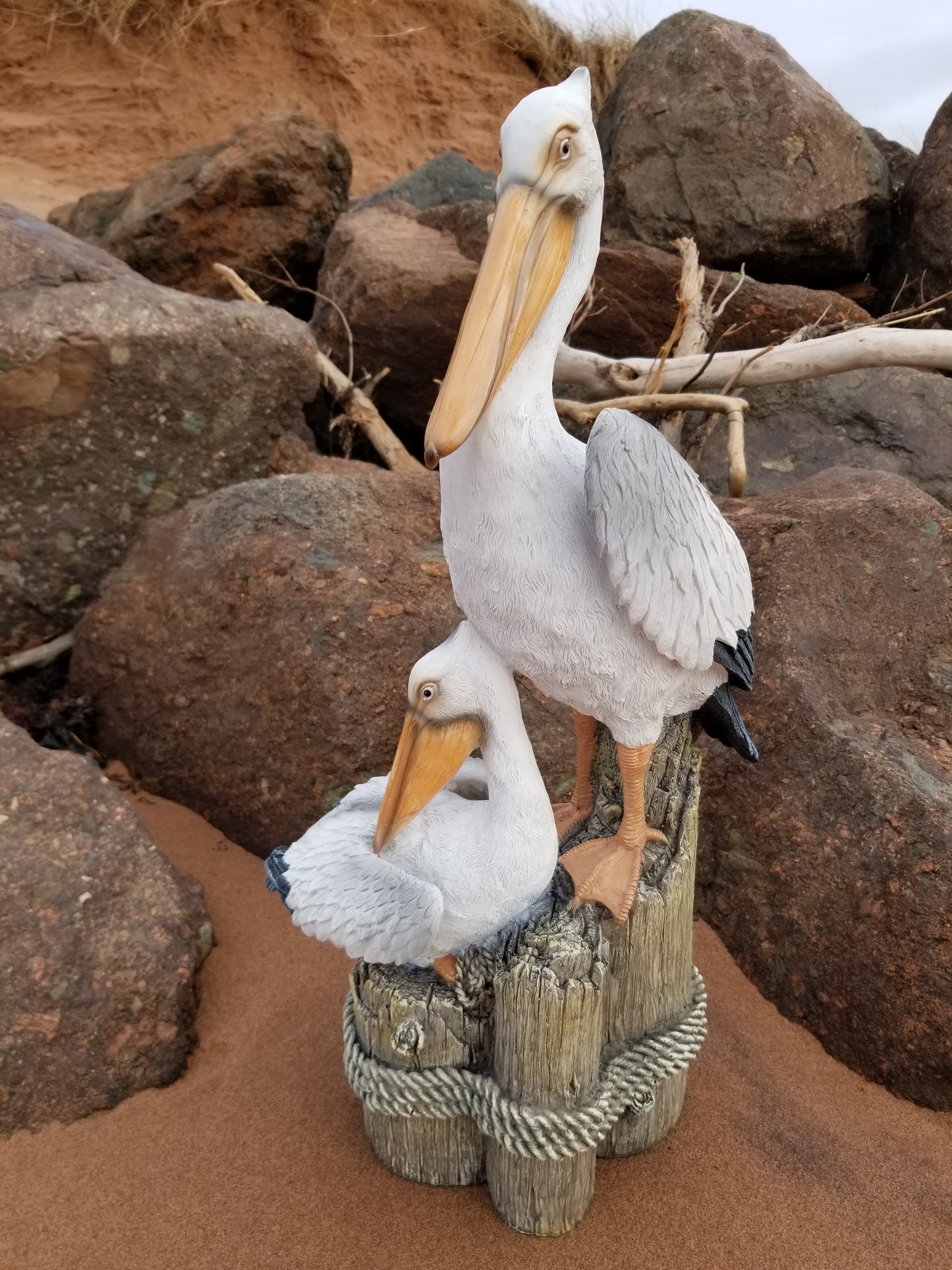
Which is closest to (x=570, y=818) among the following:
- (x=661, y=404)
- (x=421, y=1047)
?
(x=421, y=1047)

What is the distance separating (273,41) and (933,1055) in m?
9.08

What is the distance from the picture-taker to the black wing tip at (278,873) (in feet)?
5.15

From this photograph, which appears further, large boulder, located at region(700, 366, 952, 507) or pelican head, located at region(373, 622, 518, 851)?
large boulder, located at region(700, 366, 952, 507)

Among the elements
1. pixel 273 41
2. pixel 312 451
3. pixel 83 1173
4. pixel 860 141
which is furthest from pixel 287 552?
pixel 273 41

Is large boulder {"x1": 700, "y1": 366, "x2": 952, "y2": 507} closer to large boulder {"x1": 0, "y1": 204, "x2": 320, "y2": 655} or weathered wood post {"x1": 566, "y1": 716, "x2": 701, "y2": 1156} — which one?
large boulder {"x1": 0, "y1": 204, "x2": 320, "y2": 655}

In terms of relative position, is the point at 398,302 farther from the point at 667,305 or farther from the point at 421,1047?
the point at 421,1047

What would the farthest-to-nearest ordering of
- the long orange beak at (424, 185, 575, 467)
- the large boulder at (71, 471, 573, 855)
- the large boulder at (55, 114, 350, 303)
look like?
the large boulder at (55, 114, 350, 303) → the large boulder at (71, 471, 573, 855) → the long orange beak at (424, 185, 575, 467)

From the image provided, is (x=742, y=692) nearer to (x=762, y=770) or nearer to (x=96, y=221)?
(x=762, y=770)

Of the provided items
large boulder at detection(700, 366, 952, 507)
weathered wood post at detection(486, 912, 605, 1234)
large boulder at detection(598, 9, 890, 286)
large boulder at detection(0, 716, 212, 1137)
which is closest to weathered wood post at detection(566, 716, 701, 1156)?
weathered wood post at detection(486, 912, 605, 1234)

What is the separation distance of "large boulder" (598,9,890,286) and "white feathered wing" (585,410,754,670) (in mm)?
3624

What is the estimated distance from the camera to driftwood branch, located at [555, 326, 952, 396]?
331cm

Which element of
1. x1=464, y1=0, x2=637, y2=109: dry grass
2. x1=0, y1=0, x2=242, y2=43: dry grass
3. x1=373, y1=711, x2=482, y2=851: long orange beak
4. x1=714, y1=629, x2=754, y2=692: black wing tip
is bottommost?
x1=373, y1=711, x2=482, y2=851: long orange beak

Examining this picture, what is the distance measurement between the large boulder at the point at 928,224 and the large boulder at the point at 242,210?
3.06 metres

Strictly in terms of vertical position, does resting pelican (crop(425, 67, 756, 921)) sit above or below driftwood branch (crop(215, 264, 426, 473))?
above
